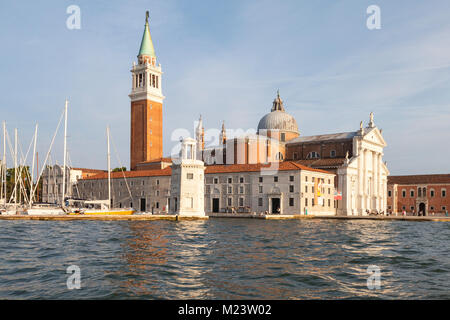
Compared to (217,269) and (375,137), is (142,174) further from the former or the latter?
(217,269)

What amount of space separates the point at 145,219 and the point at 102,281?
2934cm

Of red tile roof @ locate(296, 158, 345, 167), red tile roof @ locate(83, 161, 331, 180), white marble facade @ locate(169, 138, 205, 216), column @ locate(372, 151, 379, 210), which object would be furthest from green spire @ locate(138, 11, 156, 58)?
column @ locate(372, 151, 379, 210)

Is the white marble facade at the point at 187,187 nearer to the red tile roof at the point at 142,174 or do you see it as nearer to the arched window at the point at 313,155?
the red tile roof at the point at 142,174

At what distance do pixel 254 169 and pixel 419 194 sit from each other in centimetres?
2998

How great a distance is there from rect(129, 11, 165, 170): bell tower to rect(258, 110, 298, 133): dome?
53.7 ft

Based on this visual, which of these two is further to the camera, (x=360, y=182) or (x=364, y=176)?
(x=364, y=176)

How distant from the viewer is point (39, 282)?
399 inches

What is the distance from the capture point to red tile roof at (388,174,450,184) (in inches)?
2478

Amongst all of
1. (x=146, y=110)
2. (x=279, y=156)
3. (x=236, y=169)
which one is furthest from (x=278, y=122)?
(x=146, y=110)

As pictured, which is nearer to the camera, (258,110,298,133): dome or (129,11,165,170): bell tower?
(129,11,165,170): bell tower

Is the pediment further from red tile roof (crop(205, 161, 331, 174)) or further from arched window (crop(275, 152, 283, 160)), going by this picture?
arched window (crop(275, 152, 283, 160))

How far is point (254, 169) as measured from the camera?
49.8 meters
